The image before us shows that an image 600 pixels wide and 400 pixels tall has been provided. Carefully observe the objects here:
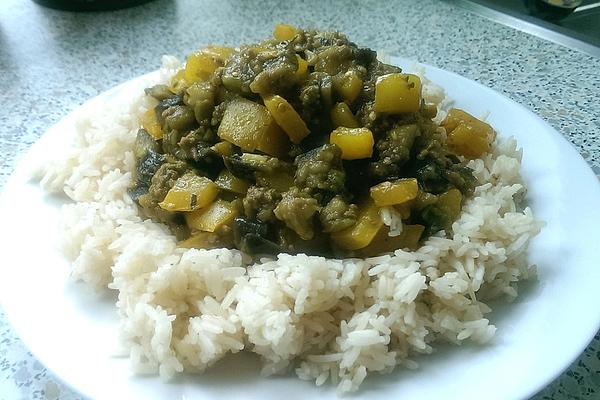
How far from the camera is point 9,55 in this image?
3.73 meters

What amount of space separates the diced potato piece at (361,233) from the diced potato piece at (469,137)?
22.1 inches

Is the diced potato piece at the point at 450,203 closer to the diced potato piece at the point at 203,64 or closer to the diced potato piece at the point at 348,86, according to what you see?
the diced potato piece at the point at 348,86

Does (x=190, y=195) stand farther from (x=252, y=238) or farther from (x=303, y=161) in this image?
(x=303, y=161)

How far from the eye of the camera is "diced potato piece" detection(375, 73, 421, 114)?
1.92 metres

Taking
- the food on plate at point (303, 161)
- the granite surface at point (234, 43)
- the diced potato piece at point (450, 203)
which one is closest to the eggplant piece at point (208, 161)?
the food on plate at point (303, 161)

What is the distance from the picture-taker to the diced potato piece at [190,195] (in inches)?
74.3

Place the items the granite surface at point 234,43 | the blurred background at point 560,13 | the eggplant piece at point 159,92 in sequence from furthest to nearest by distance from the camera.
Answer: the blurred background at point 560,13 < the granite surface at point 234,43 < the eggplant piece at point 159,92

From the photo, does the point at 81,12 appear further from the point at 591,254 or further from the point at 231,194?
the point at 591,254

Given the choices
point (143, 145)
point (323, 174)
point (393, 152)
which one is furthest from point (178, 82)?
point (393, 152)

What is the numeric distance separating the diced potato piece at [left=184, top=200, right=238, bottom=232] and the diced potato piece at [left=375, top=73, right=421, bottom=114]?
555 millimetres

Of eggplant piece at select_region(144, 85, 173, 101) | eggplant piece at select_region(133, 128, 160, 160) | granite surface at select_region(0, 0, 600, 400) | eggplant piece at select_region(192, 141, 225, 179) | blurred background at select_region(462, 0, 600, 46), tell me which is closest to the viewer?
eggplant piece at select_region(192, 141, 225, 179)

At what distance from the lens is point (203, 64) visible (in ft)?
7.34

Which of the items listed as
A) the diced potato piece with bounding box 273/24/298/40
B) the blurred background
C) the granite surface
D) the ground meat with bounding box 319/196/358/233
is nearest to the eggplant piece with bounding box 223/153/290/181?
the ground meat with bounding box 319/196/358/233

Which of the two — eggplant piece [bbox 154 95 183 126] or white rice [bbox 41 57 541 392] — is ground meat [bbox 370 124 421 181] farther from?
eggplant piece [bbox 154 95 183 126]
